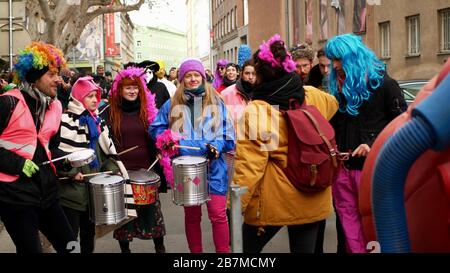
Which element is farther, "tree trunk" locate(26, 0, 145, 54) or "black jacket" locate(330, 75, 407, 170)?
"tree trunk" locate(26, 0, 145, 54)

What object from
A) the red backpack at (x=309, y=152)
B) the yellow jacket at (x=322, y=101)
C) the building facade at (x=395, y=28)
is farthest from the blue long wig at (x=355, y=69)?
the building facade at (x=395, y=28)

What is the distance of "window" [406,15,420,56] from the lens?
21219mm

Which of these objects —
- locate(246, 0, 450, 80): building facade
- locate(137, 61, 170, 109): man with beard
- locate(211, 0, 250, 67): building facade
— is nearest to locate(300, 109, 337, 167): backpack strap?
locate(137, 61, 170, 109): man with beard

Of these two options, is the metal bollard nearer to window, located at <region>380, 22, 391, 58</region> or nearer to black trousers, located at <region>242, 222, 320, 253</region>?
black trousers, located at <region>242, 222, 320, 253</region>

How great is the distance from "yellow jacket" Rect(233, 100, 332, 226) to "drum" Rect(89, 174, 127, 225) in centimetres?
122

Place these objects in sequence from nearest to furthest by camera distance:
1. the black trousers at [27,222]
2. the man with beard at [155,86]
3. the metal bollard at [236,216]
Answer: the metal bollard at [236,216] < the black trousers at [27,222] < the man with beard at [155,86]

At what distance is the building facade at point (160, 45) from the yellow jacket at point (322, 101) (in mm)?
136815

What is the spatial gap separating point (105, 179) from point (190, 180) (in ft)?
2.15

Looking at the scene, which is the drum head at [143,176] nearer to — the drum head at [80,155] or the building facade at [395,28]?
the drum head at [80,155]

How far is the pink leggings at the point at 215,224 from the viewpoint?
15.4ft

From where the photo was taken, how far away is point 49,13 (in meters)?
A: 20.3

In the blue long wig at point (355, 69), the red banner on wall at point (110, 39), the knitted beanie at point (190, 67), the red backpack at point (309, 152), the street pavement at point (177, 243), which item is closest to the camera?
the red backpack at point (309, 152)

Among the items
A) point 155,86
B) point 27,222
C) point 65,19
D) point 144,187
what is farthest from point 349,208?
point 65,19
